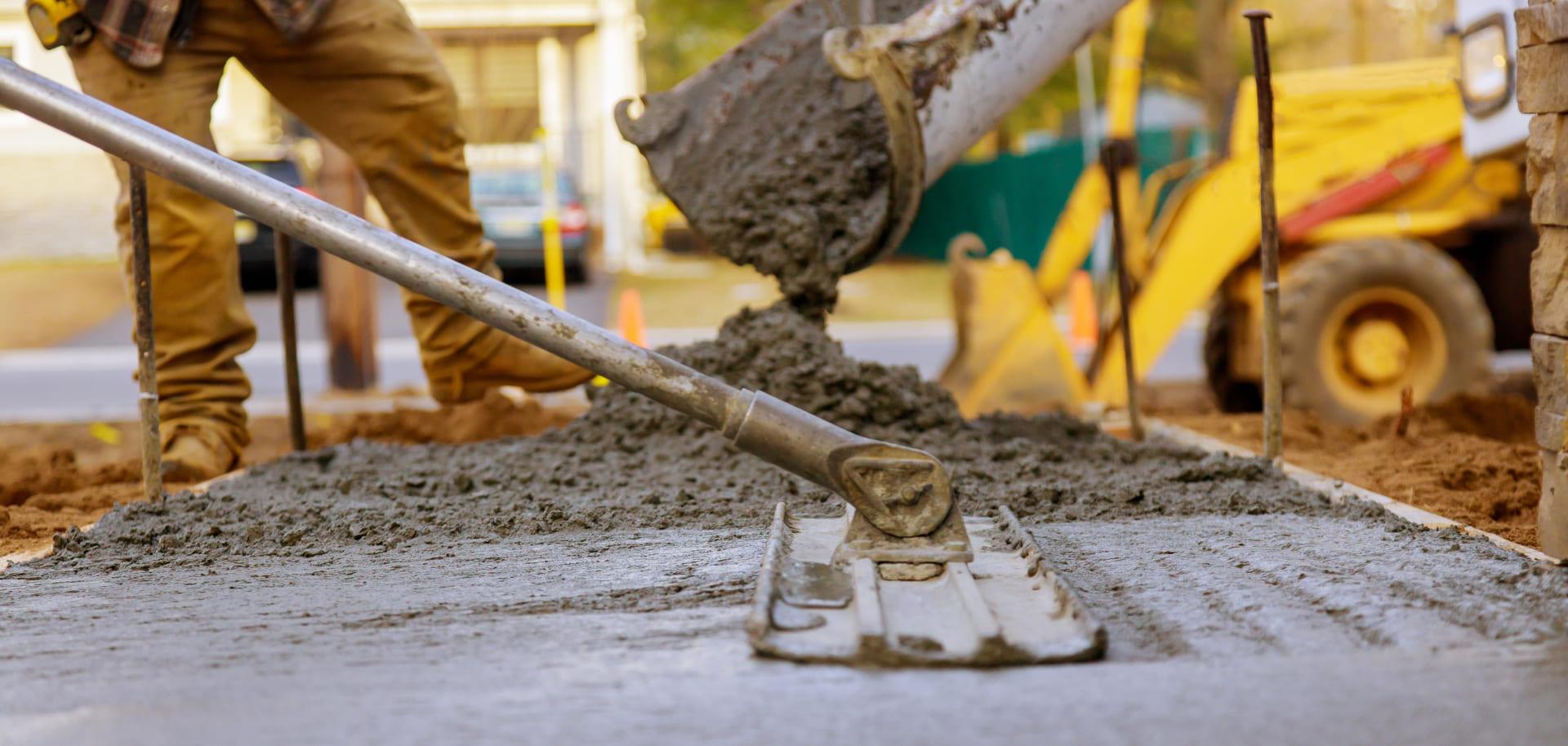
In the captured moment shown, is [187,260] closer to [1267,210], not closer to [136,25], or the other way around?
[136,25]

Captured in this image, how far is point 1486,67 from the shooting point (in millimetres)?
5039

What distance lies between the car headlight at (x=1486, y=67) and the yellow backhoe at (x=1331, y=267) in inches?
27.8

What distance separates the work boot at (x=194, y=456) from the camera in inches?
142

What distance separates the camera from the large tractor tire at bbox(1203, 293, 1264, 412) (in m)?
6.27

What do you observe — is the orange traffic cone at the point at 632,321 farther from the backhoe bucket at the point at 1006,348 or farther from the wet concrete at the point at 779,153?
the wet concrete at the point at 779,153

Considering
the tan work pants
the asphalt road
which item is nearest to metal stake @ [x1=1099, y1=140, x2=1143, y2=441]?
the tan work pants

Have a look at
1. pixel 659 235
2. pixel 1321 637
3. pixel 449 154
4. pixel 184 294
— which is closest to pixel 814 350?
pixel 449 154

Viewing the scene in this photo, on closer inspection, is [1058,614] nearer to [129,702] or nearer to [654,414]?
[129,702]

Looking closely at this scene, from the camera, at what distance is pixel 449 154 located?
13.5ft

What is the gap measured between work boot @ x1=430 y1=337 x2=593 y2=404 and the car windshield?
1083cm

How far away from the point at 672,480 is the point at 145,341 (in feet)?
3.70

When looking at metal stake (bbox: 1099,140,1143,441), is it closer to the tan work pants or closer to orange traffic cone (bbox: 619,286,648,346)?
the tan work pants

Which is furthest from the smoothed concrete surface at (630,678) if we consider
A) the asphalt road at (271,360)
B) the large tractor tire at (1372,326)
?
the asphalt road at (271,360)

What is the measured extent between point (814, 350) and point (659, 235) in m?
19.1
